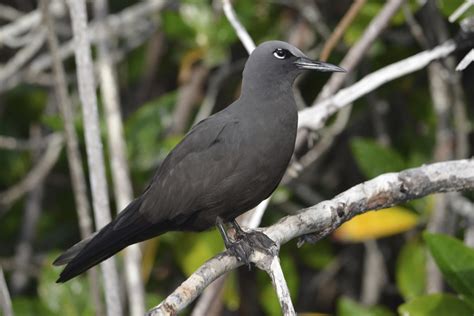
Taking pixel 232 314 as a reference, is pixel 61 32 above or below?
above

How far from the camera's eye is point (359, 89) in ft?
13.7

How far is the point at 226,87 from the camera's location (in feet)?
20.0

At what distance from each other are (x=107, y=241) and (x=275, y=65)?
100cm

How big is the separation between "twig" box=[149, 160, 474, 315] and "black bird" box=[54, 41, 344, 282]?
22 centimetres

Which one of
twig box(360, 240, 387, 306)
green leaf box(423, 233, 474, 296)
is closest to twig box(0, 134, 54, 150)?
twig box(360, 240, 387, 306)

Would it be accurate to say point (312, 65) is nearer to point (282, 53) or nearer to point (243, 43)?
point (282, 53)

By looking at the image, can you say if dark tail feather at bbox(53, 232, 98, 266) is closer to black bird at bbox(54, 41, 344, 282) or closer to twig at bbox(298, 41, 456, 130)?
black bird at bbox(54, 41, 344, 282)

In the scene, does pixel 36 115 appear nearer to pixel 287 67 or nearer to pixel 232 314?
pixel 232 314

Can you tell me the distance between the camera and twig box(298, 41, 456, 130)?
13.7 feet

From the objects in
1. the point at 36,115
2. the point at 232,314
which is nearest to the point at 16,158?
the point at 36,115

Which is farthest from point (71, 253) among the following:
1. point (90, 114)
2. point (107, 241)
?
point (90, 114)

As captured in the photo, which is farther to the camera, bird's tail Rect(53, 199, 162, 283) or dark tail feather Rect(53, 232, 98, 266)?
dark tail feather Rect(53, 232, 98, 266)

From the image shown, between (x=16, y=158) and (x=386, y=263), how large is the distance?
2.45m

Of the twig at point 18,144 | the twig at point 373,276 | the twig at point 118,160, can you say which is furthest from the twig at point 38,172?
the twig at point 373,276
